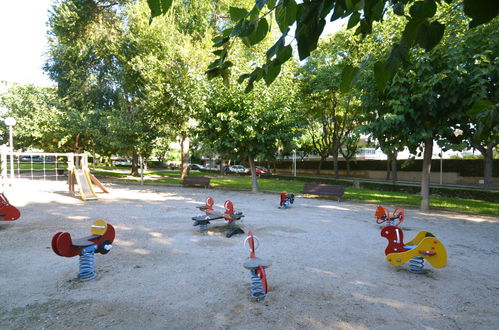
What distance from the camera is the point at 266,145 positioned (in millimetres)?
18500

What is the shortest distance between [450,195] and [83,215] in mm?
18771

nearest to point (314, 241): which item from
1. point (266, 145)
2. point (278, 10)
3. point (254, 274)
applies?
point (254, 274)

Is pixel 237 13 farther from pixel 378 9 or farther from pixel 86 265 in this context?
pixel 86 265

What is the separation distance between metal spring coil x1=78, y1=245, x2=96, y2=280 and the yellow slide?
36.8ft

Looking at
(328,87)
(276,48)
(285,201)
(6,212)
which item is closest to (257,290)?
(276,48)

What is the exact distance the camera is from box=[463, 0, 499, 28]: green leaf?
1.19 metres

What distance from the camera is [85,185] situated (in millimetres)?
16781

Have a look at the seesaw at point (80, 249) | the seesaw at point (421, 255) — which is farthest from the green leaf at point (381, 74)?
the seesaw at point (80, 249)

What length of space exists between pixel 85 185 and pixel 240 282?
14.5 metres

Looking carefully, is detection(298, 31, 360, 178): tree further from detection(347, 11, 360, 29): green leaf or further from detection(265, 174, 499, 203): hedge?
detection(347, 11, 360, 29): green leaf

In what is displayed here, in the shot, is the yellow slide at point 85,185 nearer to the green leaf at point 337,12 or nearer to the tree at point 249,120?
the tree at point 249,120

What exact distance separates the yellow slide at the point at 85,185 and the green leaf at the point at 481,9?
16985mm

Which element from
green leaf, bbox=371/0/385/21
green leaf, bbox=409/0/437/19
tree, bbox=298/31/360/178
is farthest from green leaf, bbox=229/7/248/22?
tree, bbox=298/31/360/178

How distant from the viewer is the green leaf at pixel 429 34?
5.13 ft
